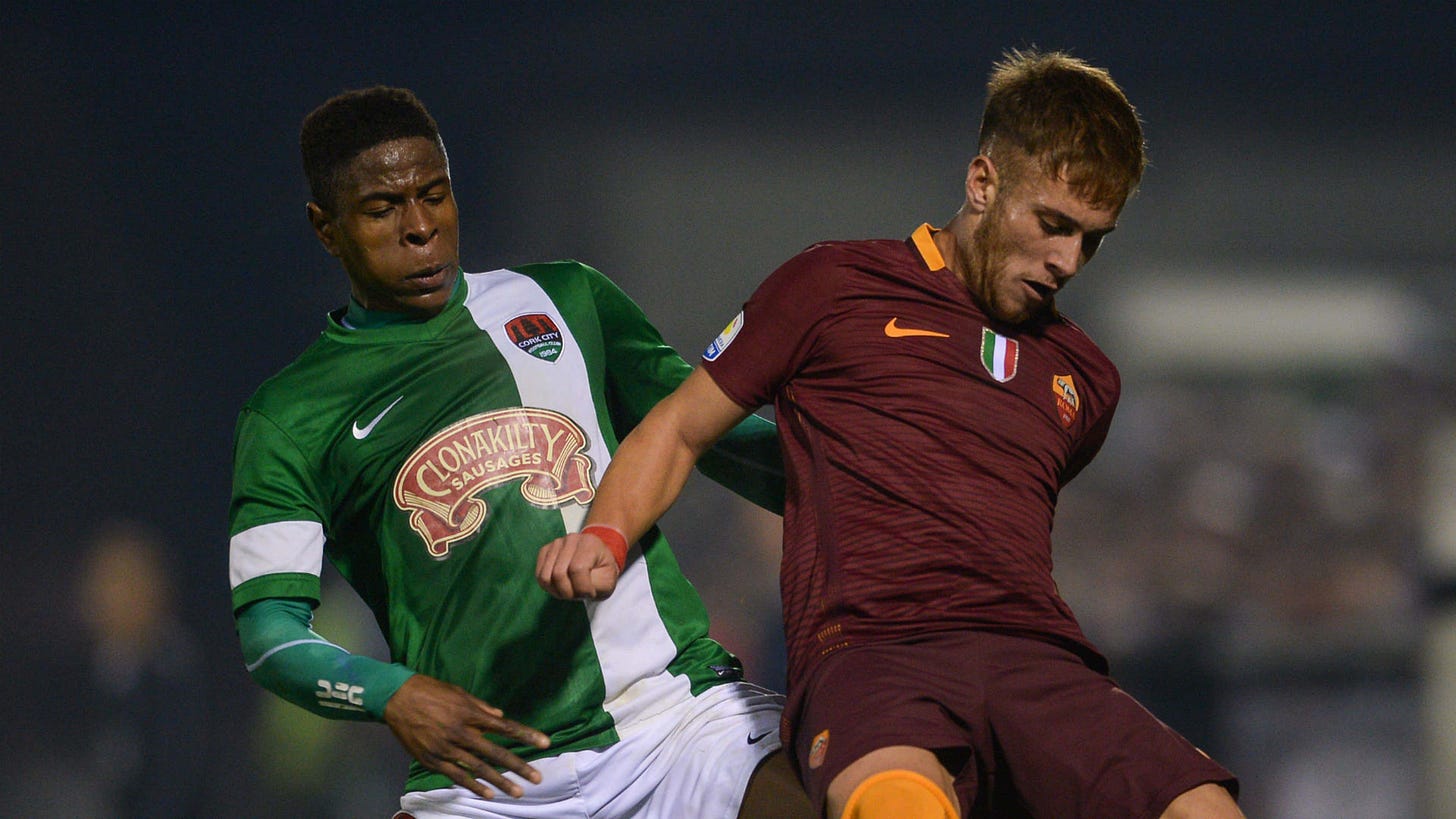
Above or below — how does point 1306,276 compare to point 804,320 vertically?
below

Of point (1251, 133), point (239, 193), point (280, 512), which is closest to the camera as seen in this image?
point (280, 512)

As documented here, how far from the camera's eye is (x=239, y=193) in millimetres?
4223

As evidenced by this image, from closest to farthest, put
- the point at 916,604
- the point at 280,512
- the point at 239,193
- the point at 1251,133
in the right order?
1. the point at 916,604
2. the point at 280,512
3. the point at 239,193
4. the point at 1251,133

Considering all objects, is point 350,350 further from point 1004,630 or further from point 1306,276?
point 1306,276

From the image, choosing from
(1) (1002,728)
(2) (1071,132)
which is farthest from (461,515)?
(2) (1071,132)

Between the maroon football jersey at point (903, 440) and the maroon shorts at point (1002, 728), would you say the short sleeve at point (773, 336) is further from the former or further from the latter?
the maroon shorts at point (1002, 728)

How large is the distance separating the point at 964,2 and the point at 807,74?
0.54 meters

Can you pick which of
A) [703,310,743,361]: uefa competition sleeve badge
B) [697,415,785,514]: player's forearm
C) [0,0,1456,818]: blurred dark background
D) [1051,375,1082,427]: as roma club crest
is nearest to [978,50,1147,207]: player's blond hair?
[1051,375,1082,427]: as roma club crest

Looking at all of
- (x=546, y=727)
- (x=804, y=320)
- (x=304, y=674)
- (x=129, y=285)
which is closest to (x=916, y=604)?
(x=804, y=320)

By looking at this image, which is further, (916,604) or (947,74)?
(947,74)

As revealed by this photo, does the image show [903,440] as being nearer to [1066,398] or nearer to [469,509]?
[1066,398]

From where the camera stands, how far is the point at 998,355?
5.38 feet

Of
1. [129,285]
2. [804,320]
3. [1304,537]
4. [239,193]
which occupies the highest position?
[804,320]

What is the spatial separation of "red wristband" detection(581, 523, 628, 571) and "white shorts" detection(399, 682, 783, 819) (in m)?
0.34
